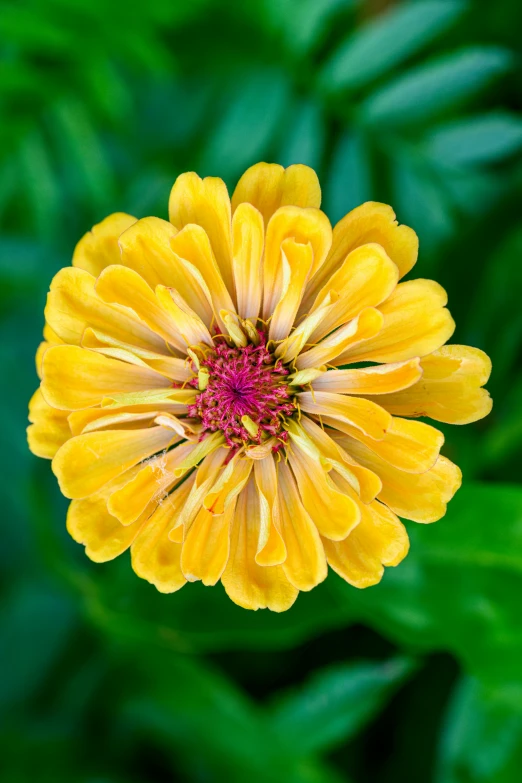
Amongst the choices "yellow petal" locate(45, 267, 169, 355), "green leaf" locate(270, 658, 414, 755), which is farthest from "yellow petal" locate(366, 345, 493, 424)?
"green leaf" locate(270, 658, 414, 755)

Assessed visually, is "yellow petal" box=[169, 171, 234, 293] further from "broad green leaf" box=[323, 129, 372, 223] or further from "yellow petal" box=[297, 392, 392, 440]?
"broad green leaf" box=[323, 129, 372, 223]

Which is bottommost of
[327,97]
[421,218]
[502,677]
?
[502,677]

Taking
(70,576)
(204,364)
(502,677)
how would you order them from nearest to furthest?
(204,364) → (502,677) → (70,576)

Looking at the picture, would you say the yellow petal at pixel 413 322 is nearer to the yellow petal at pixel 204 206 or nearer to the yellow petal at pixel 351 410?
the yellow petal at pixel 351 410

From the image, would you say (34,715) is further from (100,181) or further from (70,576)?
(100,181)

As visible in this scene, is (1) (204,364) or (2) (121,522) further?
(1) (204,364)

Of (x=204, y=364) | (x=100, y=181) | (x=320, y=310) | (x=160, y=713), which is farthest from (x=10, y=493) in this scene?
(x=320, y=310)
